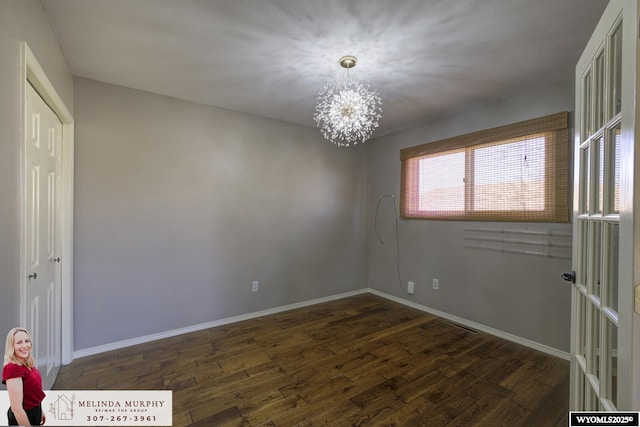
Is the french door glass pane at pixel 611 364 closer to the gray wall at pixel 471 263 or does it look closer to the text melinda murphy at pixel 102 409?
the gray wall at pixel 471 263

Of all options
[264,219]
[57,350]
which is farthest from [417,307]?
[57,350]

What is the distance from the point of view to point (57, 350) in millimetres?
2104

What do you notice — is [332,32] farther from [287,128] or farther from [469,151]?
[469,151]

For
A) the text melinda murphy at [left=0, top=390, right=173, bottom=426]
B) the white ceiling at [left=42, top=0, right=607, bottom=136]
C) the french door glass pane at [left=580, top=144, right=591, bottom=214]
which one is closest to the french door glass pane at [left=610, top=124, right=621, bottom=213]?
the french door glass pane at [left=580, top=144, right=591, bottom=214]

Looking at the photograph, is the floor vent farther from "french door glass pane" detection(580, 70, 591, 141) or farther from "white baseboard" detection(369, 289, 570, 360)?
"french door glass pane" detection(580, 70, 591, 141)

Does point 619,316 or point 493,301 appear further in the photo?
point 493,301

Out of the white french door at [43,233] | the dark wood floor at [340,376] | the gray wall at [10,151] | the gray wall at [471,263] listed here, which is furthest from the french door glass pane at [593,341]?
the white french door at [43,233]

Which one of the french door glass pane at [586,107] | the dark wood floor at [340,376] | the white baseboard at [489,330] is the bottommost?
the dark wood floor at [340,376]

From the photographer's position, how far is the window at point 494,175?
8.09 feet

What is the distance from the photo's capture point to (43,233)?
174cm

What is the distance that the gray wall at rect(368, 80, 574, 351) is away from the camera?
247 centimetres

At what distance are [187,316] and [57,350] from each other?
3.25ft

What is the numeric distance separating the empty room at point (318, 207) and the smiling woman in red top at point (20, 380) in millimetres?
15

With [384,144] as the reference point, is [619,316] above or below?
below
